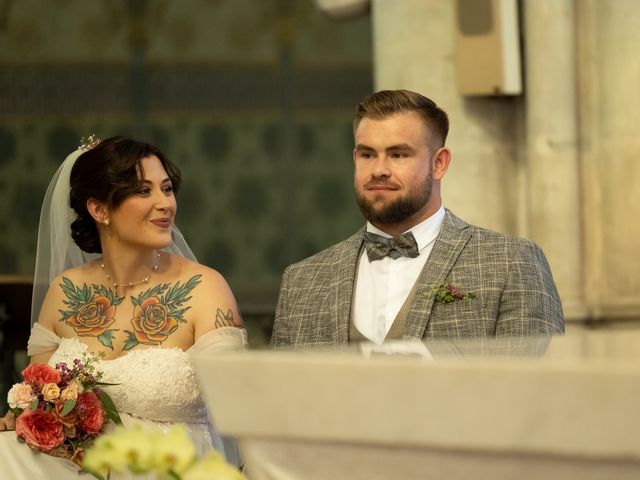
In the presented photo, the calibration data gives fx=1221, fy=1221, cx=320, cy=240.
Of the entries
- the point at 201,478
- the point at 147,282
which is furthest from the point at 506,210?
the point at 201,478

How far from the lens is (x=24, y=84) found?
10.8m

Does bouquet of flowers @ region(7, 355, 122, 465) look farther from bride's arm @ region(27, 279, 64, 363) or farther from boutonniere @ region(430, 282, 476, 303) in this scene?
boutonniere @ region(430, 282, 476, 303)

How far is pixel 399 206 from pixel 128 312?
110 cm

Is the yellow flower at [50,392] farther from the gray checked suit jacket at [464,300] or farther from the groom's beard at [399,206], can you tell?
the groom's beard at [399,206]

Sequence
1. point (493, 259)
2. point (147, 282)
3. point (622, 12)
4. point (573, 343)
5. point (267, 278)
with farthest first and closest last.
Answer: point (267, 278), point (622, 12), point (147, 282), point (493, 259), point (573, 343)

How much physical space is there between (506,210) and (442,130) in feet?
7.54

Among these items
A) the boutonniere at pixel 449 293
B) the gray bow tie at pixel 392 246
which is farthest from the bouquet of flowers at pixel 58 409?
the boutonniere at pixel 449 293

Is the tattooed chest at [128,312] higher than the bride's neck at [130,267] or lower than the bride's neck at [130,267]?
lower

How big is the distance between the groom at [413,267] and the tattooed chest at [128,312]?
1.80ft

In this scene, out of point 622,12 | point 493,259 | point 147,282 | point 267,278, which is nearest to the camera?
point 493,259

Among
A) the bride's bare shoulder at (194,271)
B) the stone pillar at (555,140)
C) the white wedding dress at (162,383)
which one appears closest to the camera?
Answer: the white wedding dress at (162,383)

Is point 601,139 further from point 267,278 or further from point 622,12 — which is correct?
point 267,278

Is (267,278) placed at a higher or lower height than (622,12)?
lower

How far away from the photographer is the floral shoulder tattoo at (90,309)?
388 centimetres
